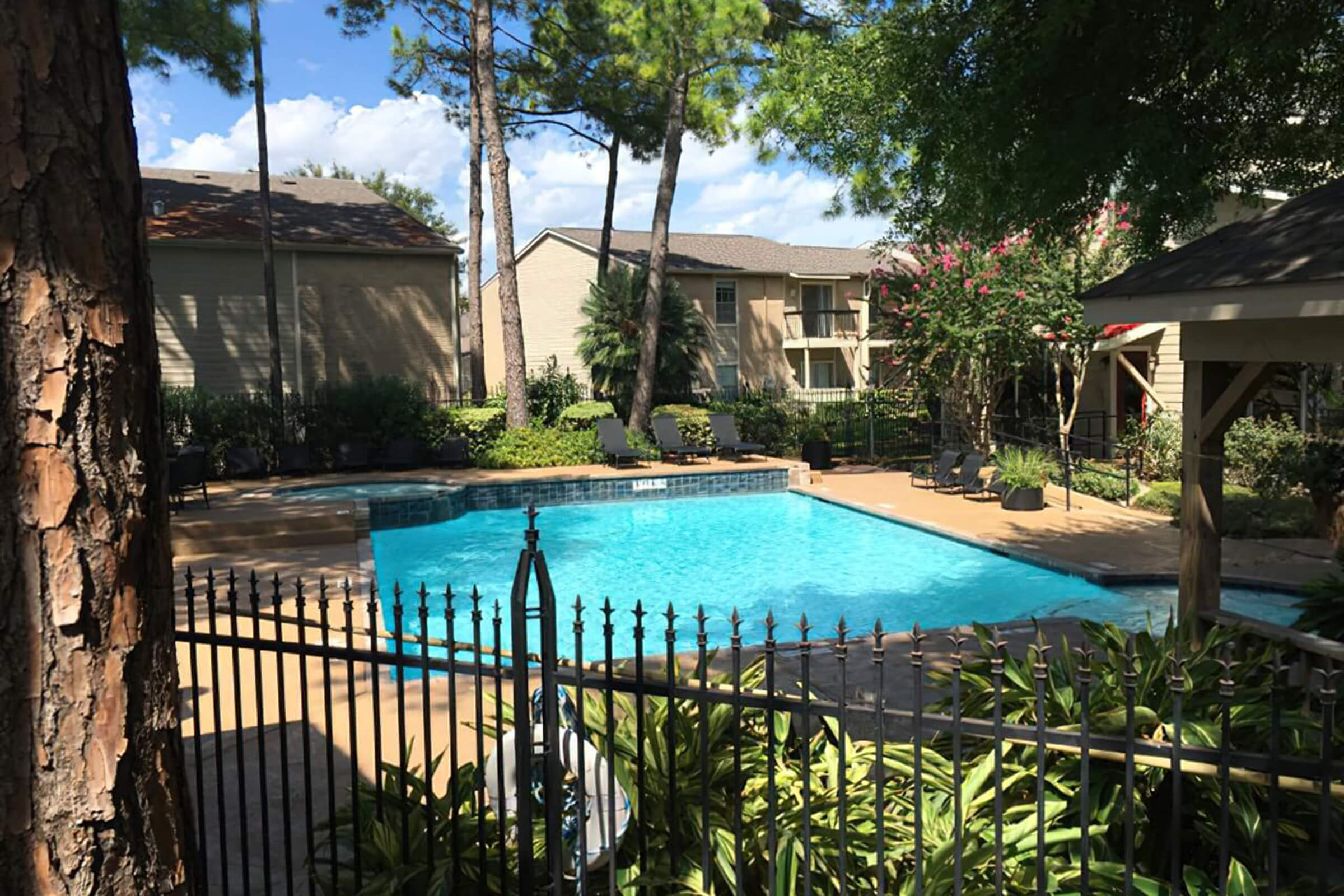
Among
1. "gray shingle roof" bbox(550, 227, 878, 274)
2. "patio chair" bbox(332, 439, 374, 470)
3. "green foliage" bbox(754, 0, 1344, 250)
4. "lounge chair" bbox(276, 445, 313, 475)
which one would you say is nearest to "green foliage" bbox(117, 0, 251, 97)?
"lounge chair" bbox(276, 445, 313, 475)

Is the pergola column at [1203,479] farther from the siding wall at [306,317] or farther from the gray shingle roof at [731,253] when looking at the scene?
the gray shingle roof at [731,253]

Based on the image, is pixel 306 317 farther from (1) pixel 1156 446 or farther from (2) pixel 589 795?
(2) pixel 589 795

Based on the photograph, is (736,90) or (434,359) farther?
(434,359)

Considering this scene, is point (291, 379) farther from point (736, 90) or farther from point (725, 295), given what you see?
point (725, 295)

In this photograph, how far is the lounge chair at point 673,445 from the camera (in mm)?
21203

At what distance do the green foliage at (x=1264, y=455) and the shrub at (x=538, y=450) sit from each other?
11.9m

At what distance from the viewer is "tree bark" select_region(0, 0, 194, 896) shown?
7.38 feet

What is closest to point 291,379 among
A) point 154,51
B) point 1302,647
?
point 154,51

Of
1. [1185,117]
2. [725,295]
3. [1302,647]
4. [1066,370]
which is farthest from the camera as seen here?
[725,295]

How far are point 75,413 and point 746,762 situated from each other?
Result: 2845 millimetres

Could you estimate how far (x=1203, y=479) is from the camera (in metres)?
6.35

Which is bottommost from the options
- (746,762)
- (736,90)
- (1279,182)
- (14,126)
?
(746,762)

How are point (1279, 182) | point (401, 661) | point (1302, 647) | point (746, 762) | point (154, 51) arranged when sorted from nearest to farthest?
point (401, 661)
point (746, 762)
point (1302, 647)
point (1279, 182)
point (154, 51)

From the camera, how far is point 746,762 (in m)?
4.15
